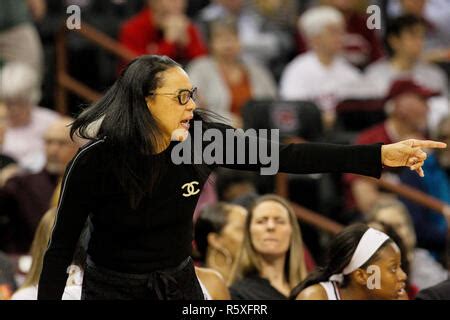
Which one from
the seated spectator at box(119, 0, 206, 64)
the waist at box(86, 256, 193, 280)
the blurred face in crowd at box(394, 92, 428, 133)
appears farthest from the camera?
the seated spectator at box(119, 0, 206, 64)

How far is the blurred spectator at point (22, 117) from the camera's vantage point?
6816 mm

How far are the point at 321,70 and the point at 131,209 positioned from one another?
453 cm

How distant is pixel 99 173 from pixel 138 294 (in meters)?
0.41

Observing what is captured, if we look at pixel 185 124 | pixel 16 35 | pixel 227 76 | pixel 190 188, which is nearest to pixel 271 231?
pixel 190 188

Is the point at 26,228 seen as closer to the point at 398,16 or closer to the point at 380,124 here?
the point at 380,124

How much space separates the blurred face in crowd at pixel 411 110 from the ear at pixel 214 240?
7.52 ft

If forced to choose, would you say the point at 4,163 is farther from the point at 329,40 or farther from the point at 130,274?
the point at 130,274

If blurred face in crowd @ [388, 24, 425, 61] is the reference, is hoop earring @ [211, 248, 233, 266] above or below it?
below

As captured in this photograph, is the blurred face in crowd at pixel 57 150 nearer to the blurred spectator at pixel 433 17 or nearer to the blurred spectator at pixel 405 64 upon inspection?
the blurred spectator at pixel 405 64

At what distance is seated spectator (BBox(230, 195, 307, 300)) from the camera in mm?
4867

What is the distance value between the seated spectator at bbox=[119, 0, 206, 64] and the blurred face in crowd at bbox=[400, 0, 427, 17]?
6.06ft

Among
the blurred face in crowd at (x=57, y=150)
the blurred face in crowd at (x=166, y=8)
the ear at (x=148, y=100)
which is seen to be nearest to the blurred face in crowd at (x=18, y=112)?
the blurred face in crowd at (x=57, y=150)

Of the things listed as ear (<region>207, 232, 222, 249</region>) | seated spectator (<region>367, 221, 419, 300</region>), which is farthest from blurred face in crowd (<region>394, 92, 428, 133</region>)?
ear (<region>207, 232, 222, 249</region>)

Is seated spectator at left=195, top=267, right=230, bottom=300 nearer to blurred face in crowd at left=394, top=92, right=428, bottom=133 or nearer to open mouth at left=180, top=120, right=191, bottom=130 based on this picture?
open mouth at left=180, top=120, right=191, bottom=130
